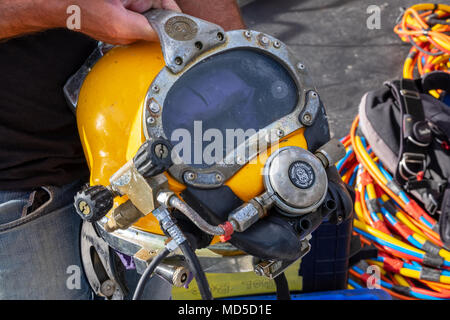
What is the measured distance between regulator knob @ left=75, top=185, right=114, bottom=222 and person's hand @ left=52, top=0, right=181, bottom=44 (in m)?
0.26

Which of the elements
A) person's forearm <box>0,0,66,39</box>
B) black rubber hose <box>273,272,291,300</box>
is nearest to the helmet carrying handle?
person's forearm <box>0,0,66,39</box>

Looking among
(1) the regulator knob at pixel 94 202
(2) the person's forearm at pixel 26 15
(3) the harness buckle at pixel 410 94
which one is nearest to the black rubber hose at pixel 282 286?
(1) the regulator knob at pixel 94 202

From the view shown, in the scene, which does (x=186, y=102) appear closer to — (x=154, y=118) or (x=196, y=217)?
(x=154, y=118)

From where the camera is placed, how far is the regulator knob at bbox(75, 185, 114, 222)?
0.73 meters

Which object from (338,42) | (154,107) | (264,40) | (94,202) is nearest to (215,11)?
(264,40)

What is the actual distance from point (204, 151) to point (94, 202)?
0.19 m

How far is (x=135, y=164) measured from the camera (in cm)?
72

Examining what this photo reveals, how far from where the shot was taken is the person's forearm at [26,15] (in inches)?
31.2

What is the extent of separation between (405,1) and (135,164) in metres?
2.76

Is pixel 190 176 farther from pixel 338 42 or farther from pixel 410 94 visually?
pixel 338 42

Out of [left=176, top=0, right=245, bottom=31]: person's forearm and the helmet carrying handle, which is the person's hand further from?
[left=176, top=0, right=245, bottom=31]: person's forearm

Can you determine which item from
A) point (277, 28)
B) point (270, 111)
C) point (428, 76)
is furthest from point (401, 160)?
point (277, 28)

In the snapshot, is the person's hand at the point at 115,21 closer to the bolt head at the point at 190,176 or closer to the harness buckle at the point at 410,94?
the bolt head at the point at 190,176
